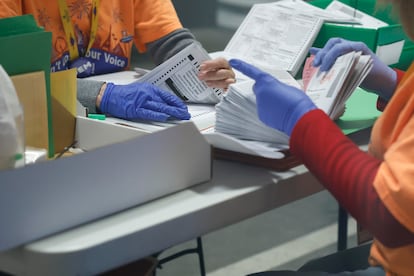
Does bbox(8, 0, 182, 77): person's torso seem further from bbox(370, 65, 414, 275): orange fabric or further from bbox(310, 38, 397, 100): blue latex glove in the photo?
bbox(370, 65, 414, 275): orange fabric

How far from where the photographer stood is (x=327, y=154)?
917 millimetres

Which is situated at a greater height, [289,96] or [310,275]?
[289,96]

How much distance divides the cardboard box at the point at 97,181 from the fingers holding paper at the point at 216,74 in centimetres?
47

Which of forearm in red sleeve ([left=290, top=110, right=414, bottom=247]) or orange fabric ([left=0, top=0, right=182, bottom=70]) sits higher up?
forearm in red sleeve ([left=290, top=110, right=414, bottom=247])

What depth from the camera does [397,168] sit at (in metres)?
0.83

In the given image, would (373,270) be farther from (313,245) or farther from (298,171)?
(313,245)

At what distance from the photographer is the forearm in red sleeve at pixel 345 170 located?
864 millimetres

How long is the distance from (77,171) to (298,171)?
1.28 ft

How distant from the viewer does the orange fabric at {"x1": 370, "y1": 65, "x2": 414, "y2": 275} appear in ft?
2.70

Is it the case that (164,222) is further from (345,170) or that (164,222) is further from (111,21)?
(111,21)

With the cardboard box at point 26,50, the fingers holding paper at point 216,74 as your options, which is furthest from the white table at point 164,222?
the fingers holding paper at point 216,74

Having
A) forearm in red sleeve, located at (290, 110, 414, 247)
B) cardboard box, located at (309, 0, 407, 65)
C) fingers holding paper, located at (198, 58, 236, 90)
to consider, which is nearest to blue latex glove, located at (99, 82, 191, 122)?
fingers holding paper, located at (198, 58, 236, 90)

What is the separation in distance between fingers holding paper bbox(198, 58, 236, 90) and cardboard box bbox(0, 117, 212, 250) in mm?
473

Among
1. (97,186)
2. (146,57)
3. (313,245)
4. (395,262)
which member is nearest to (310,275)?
(395,262)
